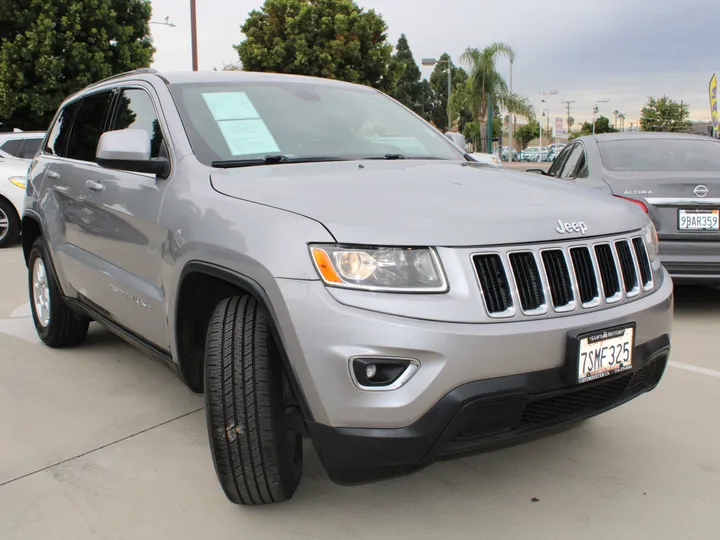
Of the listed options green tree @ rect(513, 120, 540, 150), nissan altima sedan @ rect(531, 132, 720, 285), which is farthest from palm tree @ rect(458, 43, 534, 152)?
green tree @ rect(513, 120, 540, 150)

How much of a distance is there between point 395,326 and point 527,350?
0.43 meters

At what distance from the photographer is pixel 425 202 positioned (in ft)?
7.85

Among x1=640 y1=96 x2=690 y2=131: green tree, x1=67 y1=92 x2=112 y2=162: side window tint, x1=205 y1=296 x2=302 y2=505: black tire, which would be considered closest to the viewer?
x1=205 y1=296 x2=302 y2=505: black tire

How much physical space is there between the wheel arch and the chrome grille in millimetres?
713

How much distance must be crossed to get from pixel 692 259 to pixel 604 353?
10.9ft

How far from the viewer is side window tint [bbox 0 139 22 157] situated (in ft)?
34.9

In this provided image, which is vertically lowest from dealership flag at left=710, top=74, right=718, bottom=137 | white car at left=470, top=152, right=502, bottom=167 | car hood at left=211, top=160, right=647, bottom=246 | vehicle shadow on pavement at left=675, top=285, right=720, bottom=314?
vehicle shadow on pavement at left=675, top=285, right=720, bottom=314

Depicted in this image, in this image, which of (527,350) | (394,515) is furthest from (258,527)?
(527,350)

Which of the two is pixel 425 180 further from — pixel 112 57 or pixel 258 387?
pixel 112 57

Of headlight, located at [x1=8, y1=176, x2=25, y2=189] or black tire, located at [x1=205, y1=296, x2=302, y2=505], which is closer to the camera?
black tire, located at [x1=205, y1=296, x2=302, y2=505]

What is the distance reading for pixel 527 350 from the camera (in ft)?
7.15

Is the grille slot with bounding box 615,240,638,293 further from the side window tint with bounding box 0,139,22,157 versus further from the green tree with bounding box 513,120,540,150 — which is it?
the green tree with bounding box 513,120,540,150

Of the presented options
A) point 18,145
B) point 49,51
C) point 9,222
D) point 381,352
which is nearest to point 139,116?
point 381,352

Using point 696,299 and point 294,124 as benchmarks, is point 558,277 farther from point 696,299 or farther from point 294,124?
point 696,299
